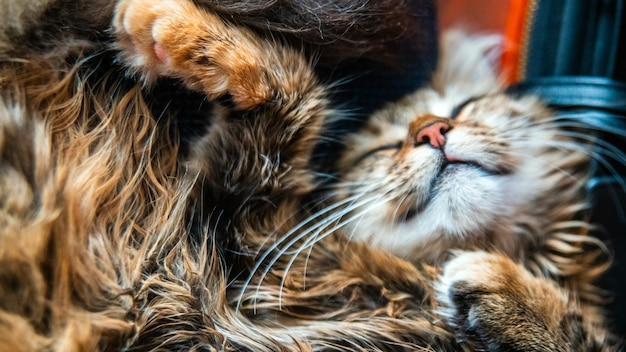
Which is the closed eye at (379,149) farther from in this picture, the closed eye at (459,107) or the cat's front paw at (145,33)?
the cat's front paw at (145,33)

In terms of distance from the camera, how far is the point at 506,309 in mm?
819

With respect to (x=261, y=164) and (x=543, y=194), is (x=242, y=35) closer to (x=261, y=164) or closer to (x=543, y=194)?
(x=261, y=164)

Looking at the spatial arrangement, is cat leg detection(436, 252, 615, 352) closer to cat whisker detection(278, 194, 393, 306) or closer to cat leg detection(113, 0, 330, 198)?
cat whisker detection(278, 194, 393, 306)

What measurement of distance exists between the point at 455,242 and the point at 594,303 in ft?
0.98

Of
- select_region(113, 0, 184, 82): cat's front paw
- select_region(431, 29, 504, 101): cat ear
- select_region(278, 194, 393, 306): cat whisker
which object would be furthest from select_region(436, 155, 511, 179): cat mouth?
select_region(113, 0, 184, 82): cat's front paw

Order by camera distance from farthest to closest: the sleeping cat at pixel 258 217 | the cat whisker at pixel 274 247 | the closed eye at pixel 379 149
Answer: the closed eye at pixel 379 149 → the cat whisker at pixel 274 247 → the sleeping cat at pixel 258 217

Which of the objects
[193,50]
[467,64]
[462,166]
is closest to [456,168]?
[462,166]

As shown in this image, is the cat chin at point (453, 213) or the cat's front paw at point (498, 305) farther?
the cat chin at point (453, 213)

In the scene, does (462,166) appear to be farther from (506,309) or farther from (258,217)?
(258,217)

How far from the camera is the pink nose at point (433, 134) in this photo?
0.93m

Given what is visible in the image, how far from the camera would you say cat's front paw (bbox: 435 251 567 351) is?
2.65 feet

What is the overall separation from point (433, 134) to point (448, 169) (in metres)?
0.07

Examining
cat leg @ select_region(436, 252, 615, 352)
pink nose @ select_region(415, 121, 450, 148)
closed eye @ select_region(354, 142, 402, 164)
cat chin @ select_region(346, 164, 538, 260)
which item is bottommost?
cat leg @ select_region(436, 252, 615, 352)

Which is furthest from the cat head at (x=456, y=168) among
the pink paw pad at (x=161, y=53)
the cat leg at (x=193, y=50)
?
the pink paw pad at (x=161, y=53)
